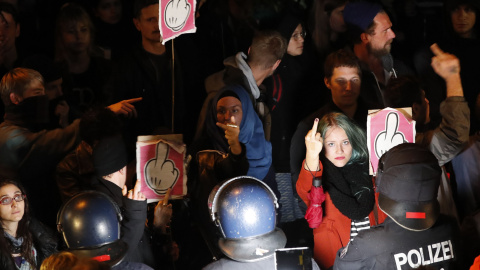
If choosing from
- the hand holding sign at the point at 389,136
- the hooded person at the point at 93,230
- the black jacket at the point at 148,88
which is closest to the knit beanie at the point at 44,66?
the black jacket at the point at 148,88

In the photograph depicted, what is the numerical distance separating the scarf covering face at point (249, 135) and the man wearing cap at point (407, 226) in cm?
202

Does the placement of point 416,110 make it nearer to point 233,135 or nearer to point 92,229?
point 233,135

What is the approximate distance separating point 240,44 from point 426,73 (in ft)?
6.03

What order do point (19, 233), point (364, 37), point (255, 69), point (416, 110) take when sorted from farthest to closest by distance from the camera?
1. point (364, 37)
2. point (416, 110)
3. point (255, 69)
4. point (19, 233)

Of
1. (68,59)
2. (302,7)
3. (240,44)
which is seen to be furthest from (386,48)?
(68,59)

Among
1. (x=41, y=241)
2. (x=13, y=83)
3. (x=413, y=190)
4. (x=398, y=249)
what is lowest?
(x=41, y=241)

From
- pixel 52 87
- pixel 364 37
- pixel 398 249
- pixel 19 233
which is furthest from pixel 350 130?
pixel 19 233

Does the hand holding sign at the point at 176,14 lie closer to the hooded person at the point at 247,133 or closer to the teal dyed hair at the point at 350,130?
the hooded person at the point at 247,133

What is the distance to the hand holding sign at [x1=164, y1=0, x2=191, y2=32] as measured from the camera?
6.04 meters

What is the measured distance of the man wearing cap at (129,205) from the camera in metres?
5.03

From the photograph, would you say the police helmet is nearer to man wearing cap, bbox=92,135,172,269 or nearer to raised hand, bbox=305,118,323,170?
man wearing cap, bbox=92,135,172,269

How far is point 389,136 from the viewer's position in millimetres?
6066

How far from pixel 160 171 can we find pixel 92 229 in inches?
58.1

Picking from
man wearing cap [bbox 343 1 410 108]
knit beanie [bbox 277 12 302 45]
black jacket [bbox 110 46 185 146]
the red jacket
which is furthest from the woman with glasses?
man wearing cap [bbox 343 1 410 108]
